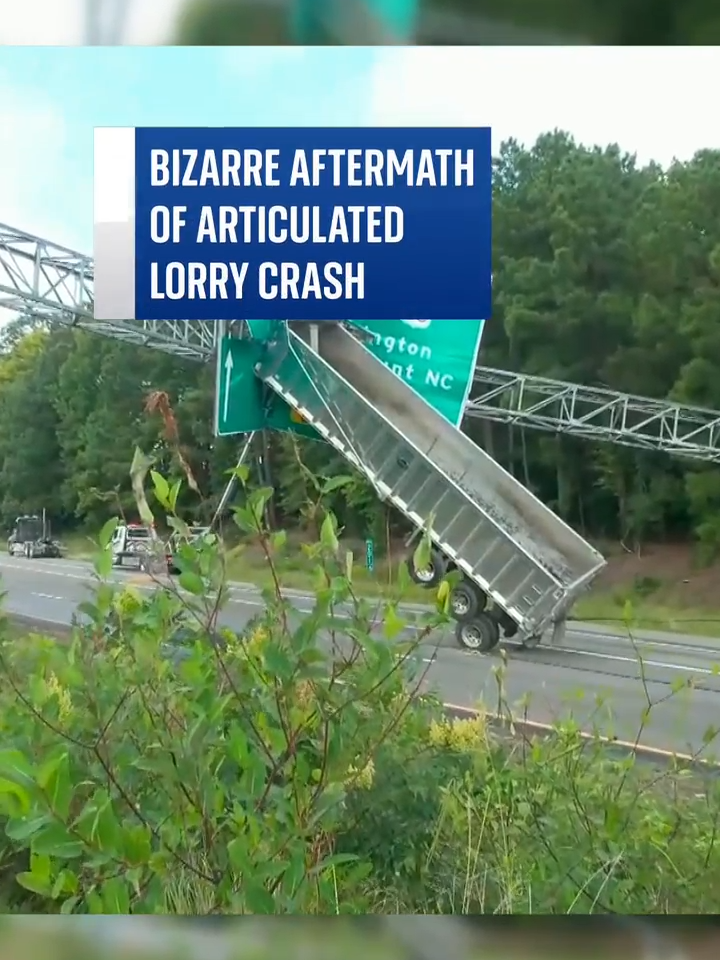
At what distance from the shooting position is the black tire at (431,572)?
2.29 m

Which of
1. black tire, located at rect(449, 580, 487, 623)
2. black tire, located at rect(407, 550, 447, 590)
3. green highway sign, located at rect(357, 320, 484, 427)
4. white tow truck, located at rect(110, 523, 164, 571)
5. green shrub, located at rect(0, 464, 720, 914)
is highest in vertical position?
green highway sign, located at rect(357, 320, 484, 427)

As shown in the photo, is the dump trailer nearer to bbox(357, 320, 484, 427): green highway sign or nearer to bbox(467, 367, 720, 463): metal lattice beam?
bbox(357, 320, 484, 427): green highway sign

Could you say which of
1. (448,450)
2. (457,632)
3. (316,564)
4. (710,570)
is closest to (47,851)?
(316,564)

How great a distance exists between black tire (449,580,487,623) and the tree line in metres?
0.27

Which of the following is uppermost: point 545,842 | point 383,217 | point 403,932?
point 383,217

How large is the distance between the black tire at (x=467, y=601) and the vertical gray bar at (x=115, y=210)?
1106mm

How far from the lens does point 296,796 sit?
212cm

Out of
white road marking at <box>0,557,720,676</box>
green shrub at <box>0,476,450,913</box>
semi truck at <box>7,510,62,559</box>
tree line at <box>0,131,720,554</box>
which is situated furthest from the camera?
semi truck at <box>7,510,62,559</box>

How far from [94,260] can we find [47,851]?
4.54 feet

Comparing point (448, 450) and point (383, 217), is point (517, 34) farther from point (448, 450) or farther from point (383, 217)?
point (448, 450)

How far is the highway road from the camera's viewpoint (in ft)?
7.75

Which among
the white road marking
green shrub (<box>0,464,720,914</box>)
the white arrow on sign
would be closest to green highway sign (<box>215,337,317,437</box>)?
the white arrow on sign

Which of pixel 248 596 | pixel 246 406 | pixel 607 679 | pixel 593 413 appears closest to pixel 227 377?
pixel 246 406

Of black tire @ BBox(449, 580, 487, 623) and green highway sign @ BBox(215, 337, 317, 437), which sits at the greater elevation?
green highway sign @ BBox(215, 337, 317, 437)
